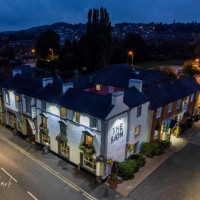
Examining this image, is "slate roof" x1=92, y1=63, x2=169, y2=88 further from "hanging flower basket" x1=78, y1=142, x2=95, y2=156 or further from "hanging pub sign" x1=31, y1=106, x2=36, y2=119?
"hanging flower basket" x1=78, y1=142, x2=95, y2=156

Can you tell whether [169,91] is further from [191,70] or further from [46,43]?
[46,43]

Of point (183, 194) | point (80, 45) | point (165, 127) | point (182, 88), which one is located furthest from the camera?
point (80, 45)

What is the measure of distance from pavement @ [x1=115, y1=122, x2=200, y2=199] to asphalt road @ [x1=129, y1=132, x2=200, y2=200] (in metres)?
0.48

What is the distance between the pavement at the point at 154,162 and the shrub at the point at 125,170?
0.55m

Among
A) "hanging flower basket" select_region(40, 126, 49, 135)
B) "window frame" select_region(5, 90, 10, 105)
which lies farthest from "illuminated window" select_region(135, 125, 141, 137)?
"window frame" select_region(5, 90, 10, 105)

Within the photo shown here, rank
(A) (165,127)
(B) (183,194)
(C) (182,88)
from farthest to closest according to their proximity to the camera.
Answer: (C) (182,88) < (A) (165,127) < (B) (183,194)

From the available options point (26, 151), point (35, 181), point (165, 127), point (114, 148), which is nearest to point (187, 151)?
point (165, 127)

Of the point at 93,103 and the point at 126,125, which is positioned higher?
the point at 93,103

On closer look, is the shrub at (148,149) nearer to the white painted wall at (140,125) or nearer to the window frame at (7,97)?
the white painted wall at (140,125)

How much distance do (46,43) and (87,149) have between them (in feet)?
250

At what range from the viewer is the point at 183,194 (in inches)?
824

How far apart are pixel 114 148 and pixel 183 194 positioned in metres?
8.75

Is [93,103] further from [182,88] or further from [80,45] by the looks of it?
[80,45]

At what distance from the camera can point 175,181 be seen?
23.0 metres
